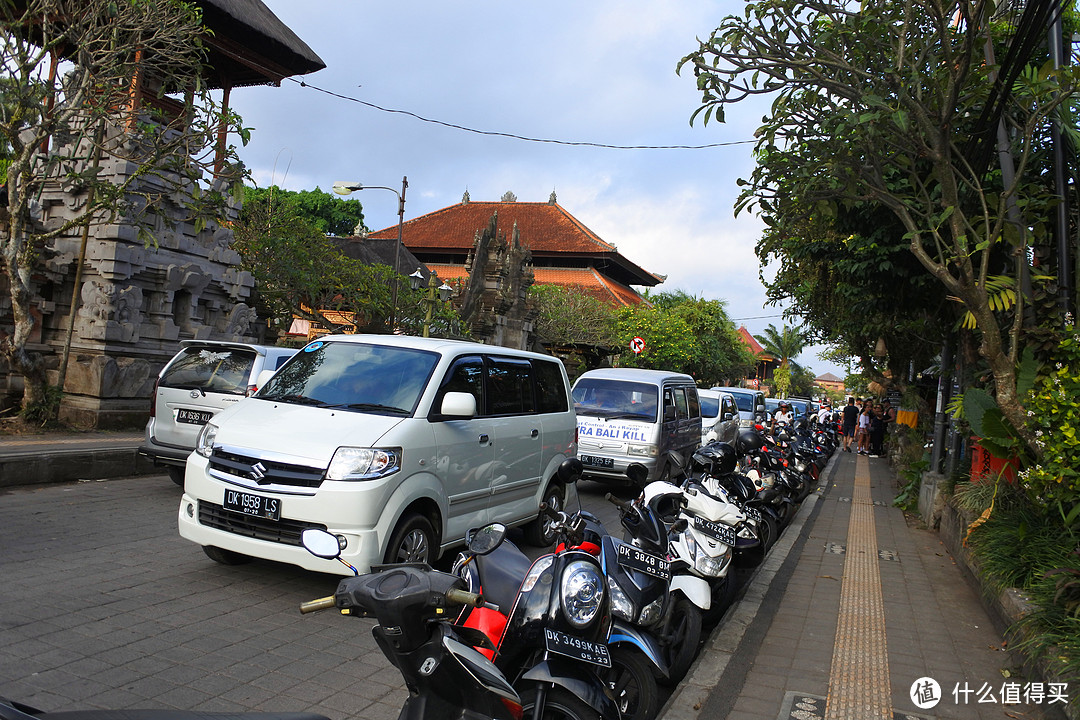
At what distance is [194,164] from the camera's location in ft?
37.3

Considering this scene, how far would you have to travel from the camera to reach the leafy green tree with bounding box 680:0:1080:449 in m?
6.21

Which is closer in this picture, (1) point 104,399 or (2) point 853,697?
(2) point 853,697

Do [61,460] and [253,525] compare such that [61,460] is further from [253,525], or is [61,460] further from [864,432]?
[864,432]

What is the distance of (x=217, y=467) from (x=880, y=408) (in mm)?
32865

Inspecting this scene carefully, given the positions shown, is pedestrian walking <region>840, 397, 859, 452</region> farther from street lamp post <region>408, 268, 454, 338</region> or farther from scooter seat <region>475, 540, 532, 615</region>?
scooter seat <region>475, 540, 532, 615</region>

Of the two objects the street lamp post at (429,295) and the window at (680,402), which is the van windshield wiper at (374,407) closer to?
the window at (680,402)

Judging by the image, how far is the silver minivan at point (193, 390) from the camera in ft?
27.2

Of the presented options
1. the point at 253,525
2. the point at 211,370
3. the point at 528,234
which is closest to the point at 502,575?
the point at 253,525

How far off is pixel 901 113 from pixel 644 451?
6.21 m

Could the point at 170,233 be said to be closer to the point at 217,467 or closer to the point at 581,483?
the point at 581,483

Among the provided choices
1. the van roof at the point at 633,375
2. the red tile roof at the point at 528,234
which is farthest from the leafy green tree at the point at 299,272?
the red tile roof at the point at 528,234

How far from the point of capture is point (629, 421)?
11.2m

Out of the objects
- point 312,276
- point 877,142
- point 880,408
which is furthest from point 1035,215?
point 880,408

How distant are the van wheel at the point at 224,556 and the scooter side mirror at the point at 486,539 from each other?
3.49 meters
